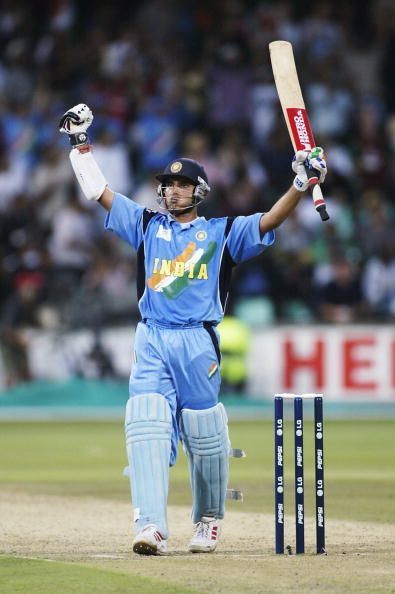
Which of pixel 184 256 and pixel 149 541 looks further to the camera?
pixel 184 256

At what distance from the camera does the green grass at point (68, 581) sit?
19.2 feet

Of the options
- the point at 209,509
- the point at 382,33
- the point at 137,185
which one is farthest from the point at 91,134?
the point at 209,509

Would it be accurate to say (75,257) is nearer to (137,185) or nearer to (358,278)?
(137,185)

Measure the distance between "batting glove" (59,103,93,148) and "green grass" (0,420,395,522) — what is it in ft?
9.44

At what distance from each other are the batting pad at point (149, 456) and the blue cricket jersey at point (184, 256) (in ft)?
1.43

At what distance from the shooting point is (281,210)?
23.0ft

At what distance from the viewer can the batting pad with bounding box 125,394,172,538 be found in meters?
6.97

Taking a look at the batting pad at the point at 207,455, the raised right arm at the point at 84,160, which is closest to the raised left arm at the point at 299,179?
the raised right arm at the point at 84,160

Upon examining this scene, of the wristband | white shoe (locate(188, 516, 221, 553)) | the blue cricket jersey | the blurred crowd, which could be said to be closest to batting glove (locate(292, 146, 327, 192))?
the blue cricket jersey

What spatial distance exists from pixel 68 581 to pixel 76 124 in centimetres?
245

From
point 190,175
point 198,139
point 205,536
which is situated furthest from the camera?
point 198,139

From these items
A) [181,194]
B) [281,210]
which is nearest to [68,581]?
[281,210]

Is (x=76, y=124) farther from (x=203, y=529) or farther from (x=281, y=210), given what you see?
(x=203, y=529)

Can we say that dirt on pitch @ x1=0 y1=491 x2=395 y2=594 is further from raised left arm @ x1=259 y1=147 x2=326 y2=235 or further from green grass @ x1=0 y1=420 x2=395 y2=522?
raised left arm @ x1=259 y1=147 x2=326 y2=235
